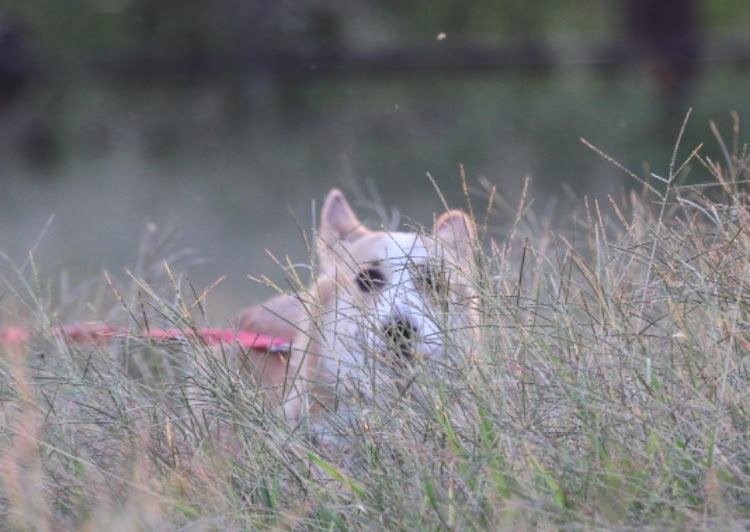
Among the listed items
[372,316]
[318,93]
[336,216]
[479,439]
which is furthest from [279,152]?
[479,439]

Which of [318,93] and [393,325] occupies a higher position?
[318,93]

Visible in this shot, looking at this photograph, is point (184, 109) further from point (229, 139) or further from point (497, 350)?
point (497, 350)

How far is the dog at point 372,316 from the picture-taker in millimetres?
2135

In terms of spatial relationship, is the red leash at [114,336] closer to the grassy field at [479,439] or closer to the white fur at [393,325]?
the grassy field at [479,439]

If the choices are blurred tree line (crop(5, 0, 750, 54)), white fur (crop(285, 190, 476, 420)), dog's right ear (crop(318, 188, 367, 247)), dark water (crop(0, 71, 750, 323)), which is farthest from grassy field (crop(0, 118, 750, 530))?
blurred tree line (crop(5, 0, 750, 54))

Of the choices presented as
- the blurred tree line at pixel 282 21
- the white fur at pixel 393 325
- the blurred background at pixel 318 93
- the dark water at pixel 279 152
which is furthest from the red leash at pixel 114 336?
the blurred tree line at pixel 282 21

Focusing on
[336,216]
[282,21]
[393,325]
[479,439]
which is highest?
[282,21]

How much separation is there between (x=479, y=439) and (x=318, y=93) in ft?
42.1

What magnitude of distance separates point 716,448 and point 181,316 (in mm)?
1043

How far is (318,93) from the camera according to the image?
14.4m

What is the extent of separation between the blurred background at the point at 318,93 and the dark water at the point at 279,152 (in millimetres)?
43

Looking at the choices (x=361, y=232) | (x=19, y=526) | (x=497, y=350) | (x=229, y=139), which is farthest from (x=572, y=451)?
(x=229, y=139)

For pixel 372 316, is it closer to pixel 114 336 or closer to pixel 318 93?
pixel 114 336

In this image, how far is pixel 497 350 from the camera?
204cm
